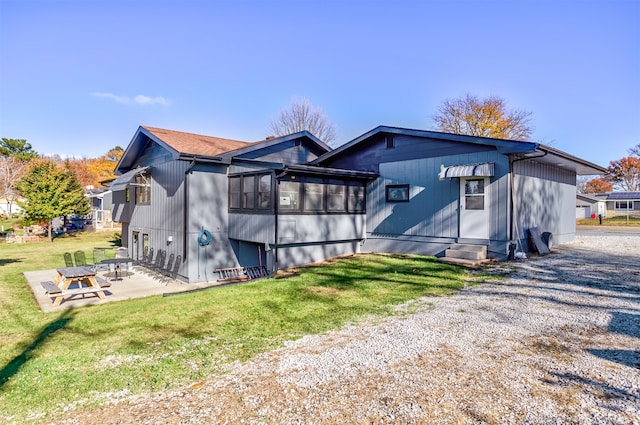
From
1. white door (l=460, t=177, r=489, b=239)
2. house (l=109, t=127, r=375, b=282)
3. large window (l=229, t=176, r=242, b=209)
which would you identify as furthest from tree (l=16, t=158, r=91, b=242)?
white door (l=460, t=177, r=489, b=239)

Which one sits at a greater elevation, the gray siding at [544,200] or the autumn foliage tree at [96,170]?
the autumn foliage tree at [96,170]

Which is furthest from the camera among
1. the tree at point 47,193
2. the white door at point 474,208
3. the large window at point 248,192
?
the tree at point 47,193

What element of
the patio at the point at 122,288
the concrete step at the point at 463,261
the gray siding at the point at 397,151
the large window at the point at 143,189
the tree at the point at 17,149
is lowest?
the patio at the point at 122,288

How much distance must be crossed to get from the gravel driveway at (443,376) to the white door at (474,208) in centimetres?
462

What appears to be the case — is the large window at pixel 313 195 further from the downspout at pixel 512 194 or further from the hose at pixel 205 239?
the downspout at pixel 512 194

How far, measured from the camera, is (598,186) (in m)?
56.7

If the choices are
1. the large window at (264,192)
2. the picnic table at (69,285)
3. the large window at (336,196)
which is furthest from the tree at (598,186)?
the picnic table at (69,285)

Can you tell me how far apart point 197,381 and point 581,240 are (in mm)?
17974

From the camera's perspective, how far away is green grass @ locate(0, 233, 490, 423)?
385 cm

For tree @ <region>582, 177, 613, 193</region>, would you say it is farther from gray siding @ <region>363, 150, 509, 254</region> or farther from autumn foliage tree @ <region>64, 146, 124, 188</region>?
autumn foliage tree @ <region>64, 146, 124, 188</region>

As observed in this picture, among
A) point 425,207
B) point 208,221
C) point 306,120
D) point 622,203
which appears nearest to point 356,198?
point 425,207

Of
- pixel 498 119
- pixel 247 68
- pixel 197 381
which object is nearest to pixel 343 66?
pixel 247 68

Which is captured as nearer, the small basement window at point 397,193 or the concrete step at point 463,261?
the concrete step at point 463,261

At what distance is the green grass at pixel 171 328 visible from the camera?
12.6ft
